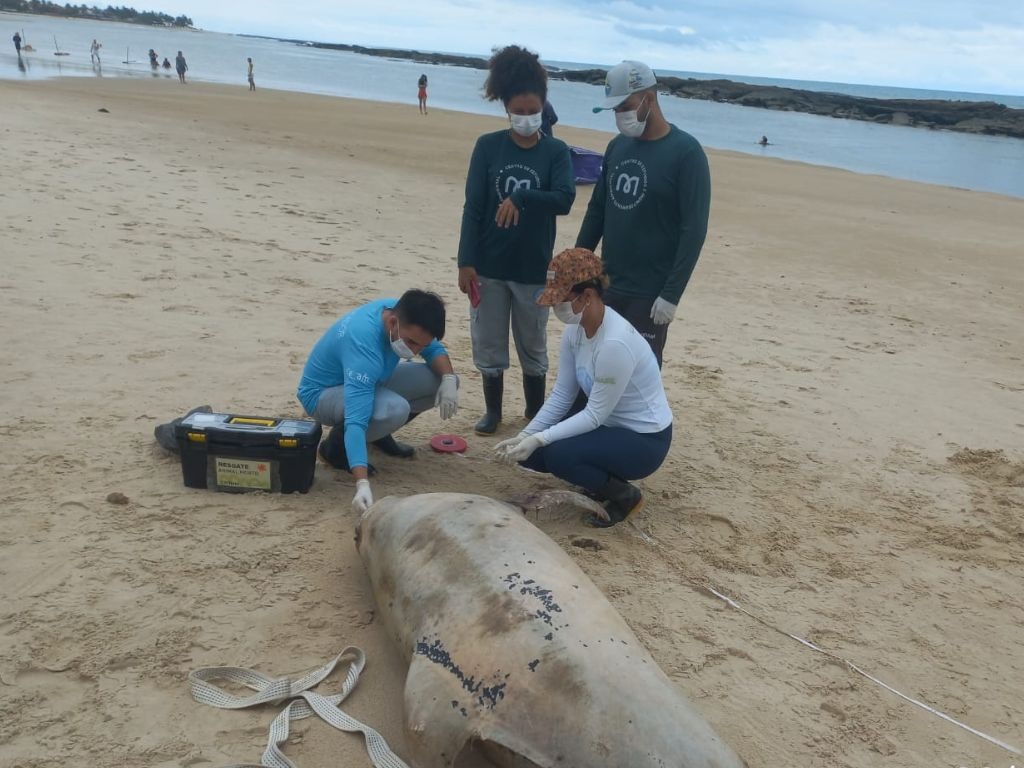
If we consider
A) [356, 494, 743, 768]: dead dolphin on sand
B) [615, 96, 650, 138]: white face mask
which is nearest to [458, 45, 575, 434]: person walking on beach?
[615, 96, 650, 138]: white face mask

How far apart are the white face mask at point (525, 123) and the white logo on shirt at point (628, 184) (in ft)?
1.59

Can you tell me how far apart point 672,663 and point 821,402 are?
10.9 feet

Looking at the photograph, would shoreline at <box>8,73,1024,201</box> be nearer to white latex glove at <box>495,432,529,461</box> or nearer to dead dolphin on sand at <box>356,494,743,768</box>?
white latex glove at <box>495,432,529,461</box>

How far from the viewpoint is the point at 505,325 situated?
4844 mm

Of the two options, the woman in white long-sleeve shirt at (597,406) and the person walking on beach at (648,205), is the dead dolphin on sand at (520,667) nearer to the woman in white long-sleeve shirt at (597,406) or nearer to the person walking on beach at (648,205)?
the woman in white long-sleeve shirt at (597,406)

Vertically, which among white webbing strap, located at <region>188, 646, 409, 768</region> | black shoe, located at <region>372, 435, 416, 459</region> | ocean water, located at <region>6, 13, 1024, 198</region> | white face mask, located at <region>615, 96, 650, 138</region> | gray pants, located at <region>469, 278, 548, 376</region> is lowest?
A: ocean water, located at <region>6, 13, 1024, 198</region>

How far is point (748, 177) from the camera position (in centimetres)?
1912

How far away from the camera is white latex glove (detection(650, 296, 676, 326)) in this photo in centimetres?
411

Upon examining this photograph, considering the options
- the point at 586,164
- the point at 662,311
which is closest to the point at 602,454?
the point at 662,311

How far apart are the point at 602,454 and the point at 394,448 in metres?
1.21

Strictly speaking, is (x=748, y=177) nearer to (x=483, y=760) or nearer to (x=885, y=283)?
(x=885, y=283)

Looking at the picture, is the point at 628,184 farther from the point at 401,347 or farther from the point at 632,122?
the point at 401,347

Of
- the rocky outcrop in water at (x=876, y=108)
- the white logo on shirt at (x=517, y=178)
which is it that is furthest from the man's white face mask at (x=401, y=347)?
the rocky outcrop in water at (x=876, y=108)

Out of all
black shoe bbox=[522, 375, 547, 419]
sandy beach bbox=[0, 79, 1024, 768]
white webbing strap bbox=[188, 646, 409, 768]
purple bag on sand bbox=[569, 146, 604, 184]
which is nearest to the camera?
white webbing strap bbox=[188, 646, 409, 768]
